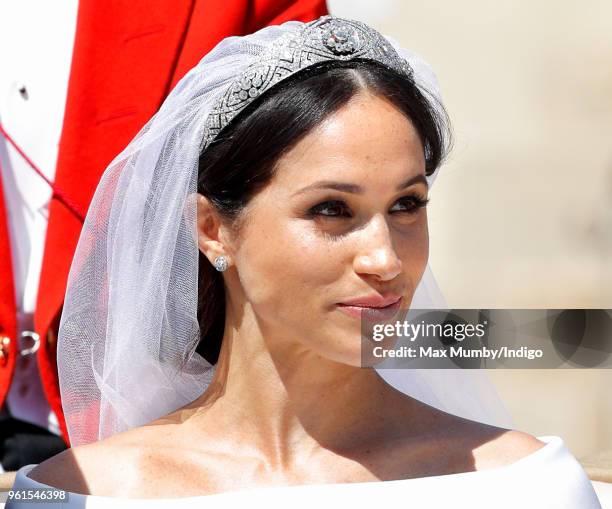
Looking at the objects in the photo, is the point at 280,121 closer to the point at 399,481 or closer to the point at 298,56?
the point at 298,56

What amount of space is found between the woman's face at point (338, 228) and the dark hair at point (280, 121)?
0.02 metres

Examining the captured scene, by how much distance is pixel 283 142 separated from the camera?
6.77ft

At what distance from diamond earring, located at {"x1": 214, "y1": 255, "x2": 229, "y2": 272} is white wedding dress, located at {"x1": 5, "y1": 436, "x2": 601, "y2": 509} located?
37 cm

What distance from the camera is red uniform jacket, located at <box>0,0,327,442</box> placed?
104 inches

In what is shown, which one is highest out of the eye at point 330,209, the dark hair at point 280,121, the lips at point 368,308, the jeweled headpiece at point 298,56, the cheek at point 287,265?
the jeweled headpiece at point 298,56

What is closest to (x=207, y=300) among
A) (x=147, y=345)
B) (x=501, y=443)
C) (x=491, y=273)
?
(x=147, y=345)

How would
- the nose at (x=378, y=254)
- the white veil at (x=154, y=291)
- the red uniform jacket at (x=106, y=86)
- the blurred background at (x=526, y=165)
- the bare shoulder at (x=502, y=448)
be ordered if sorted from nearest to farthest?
the nose at (x=378, y=254), the bare shoulder at (x=502, y=448), the white veil at (x=154, y=291), the red uniform jacket at (x=106, y=86), the blurred background at (x=526, y=165)

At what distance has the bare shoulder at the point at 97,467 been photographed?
2115 millimetres

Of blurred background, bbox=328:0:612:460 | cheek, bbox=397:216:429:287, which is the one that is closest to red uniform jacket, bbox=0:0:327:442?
cheek, bbox=397:216:429:287

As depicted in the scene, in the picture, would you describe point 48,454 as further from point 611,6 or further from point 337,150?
point 611,6

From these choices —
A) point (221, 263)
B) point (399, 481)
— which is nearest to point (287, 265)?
point (221, 263)

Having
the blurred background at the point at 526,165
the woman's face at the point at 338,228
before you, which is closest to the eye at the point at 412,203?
the woman's face at the point at 338,228

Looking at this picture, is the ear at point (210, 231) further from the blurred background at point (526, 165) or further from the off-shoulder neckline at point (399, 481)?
the blurred background at point (526, 165)

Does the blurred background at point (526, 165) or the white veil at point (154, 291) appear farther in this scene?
the blurred background at point (526, 165)
